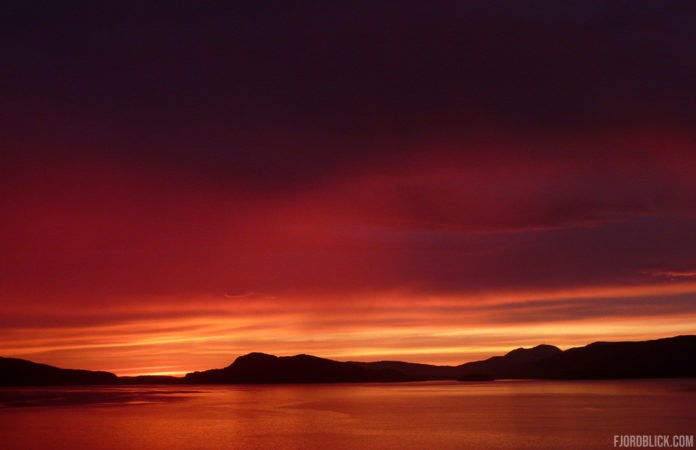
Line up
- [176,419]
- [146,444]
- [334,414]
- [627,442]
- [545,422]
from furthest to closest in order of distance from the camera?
[334,414], [176,419], [545,422], [146,444], [627,442]

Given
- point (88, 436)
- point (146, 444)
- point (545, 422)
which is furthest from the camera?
point (545, 422)

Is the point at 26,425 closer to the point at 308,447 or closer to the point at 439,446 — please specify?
the point at 308,447

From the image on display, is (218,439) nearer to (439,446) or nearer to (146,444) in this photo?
(146,444)

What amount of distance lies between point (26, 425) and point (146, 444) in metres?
24.5

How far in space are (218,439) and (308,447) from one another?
9681mm

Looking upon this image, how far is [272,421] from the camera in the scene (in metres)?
71.2

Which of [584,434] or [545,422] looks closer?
[584,434]

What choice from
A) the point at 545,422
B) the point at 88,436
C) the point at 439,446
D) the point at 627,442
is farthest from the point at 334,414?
the point at 627,442

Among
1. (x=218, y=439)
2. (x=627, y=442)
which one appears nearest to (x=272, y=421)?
(x=218, y=439)

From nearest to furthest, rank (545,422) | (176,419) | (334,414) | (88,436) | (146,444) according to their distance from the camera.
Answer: (146,444)
(88,436)
(545,422)
(176,419)
(334,414)

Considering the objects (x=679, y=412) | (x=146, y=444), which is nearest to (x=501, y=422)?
(x=679, y=412)

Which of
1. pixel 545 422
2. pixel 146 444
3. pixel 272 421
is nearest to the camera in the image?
pixel 146 444

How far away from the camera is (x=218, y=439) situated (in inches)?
2095

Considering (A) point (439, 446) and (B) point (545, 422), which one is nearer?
(A) point (439, 446)
